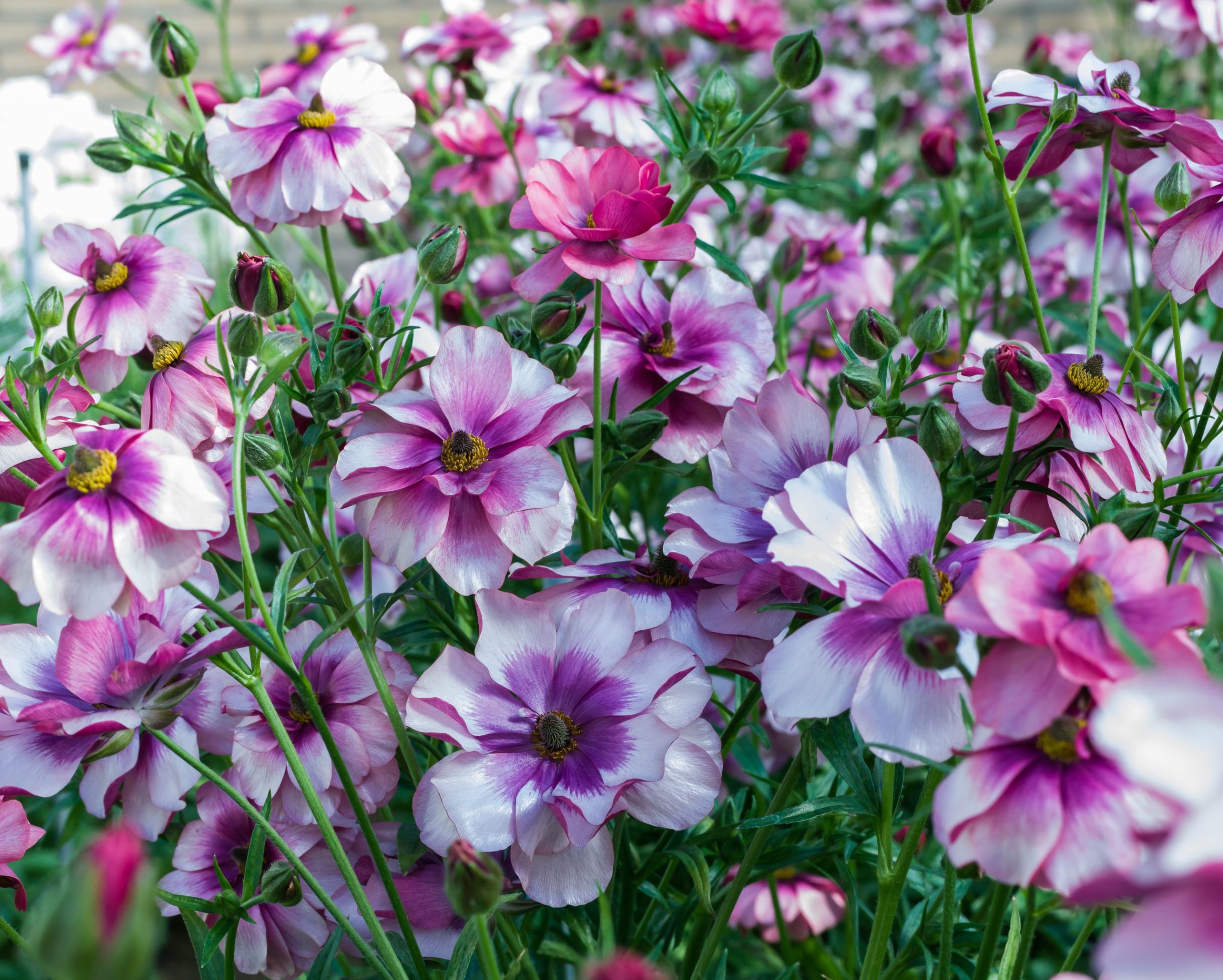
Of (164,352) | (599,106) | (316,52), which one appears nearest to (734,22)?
(599,106)

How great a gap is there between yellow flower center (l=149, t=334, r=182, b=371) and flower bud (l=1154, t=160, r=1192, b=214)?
0.50 meters

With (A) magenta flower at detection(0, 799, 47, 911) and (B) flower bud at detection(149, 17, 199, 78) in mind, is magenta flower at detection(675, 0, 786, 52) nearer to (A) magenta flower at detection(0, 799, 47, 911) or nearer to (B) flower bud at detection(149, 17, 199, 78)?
(B) flower bud at detection(149, 17, 199, 78)

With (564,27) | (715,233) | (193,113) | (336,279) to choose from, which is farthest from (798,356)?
(564,27)

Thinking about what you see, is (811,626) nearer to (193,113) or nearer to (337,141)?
(337,141)

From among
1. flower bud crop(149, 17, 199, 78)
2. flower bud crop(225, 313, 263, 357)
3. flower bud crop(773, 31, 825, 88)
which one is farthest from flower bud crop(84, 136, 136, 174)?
Result: flower bud crop(773, 31, 825, 88)

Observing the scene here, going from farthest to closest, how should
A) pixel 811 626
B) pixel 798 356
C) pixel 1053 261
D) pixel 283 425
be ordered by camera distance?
pixel 1053 261 → pixel 798 356 → pixel 283 425 → pixel 811 626

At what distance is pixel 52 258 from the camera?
60cm

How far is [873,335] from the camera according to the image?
0.52m

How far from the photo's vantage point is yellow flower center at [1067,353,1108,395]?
0.48 meters

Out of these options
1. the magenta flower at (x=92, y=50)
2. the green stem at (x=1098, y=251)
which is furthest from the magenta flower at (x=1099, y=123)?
the magenta flower at (x=92, y=50)

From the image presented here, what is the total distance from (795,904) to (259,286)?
522mm

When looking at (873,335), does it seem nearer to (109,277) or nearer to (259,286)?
(259,286)

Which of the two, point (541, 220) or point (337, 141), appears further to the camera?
point (337, 141)

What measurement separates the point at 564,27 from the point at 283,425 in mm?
1148
